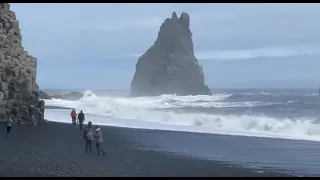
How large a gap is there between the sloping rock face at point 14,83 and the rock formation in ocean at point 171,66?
243ft

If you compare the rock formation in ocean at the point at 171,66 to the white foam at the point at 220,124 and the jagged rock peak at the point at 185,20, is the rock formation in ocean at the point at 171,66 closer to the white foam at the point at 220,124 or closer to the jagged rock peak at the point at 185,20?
the jagged rock peak at the point at 185,20

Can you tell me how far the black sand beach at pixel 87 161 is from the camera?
16122 millimetres

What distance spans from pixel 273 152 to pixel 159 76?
87.0 metres

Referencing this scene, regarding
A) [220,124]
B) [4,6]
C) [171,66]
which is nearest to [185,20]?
[171,66]

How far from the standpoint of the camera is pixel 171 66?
109938 millimetres

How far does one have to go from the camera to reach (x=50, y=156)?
751 inches

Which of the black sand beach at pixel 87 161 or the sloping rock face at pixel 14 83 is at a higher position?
the sloping rock face at pixel 14 83

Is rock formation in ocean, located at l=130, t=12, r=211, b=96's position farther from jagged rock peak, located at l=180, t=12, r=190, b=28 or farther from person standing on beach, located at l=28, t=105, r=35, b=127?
person standing on beach, located at l=28, t=105, r=35, b=127

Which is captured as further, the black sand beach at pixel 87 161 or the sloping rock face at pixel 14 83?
the sloping rock face at pixel 14 83

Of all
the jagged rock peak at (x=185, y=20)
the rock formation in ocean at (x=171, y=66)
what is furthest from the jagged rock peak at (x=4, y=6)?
the jagged rock peak at (x=185, y=20)

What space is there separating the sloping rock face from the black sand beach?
4.16 meters

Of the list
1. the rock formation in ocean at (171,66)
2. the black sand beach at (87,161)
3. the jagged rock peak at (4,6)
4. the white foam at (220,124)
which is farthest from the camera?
the rock formation in ocean at (171,66)

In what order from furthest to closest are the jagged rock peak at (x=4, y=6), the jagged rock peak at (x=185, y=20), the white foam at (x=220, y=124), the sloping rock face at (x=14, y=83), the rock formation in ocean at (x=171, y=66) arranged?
the jagged rock peak at (x=185, y=20) < the rock formation in ocean at (x=171, y=66) < the jagged rock peak at (x=4, y=6) < the white foam at (x=220, y=124) < the sloping rock face at (x=14, y=83)

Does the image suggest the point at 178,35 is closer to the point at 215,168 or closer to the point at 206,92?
the point at 206,92
